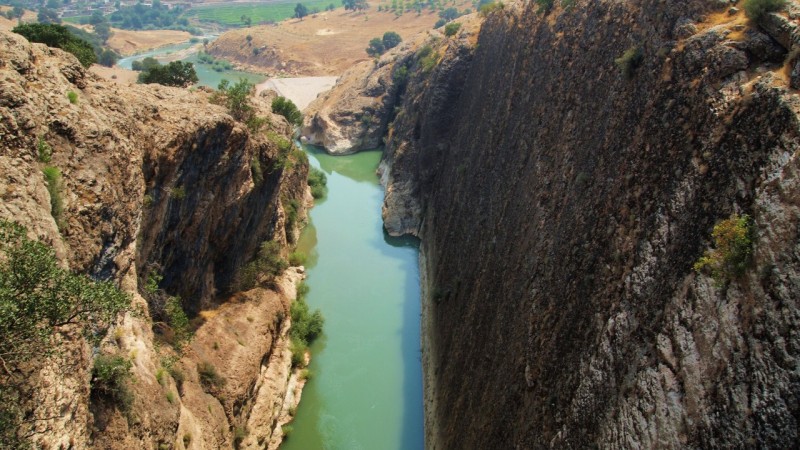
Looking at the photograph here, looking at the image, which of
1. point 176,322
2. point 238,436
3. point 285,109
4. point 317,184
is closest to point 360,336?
point 238,436

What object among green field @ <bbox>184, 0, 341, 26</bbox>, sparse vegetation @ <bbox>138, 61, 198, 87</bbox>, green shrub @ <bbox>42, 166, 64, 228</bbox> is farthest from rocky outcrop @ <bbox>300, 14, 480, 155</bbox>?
green field @ <bbox>184, 0, 341, 26</bbox>

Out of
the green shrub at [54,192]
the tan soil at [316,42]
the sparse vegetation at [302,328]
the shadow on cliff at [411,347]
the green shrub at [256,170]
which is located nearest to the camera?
the green shrub at [54,192]

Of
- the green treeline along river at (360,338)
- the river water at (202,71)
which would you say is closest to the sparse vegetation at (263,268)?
the green treeline along river at (360,338)

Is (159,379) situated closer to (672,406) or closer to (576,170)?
(672,406)

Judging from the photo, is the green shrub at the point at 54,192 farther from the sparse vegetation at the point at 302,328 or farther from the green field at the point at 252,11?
the green field at the point at 252,11

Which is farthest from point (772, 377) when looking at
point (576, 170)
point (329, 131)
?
point (329, 131)

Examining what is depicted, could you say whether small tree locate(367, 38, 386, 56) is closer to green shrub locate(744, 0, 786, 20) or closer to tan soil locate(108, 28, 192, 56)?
tan soil locate(108, 28, 192, 56)
